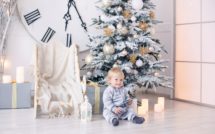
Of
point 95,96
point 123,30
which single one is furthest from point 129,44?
point 95,96

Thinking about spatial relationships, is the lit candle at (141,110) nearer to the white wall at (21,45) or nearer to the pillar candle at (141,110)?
the pillar candle at (141,110)

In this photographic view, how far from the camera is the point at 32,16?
4348 mm

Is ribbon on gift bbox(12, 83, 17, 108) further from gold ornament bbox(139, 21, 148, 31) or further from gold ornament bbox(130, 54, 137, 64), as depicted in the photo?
gold ornament bbox(139, 21, 148, 31)

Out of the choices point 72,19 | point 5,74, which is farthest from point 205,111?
point 5,74

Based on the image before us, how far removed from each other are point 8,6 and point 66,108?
1.55 metres

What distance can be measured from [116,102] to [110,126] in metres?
0.40

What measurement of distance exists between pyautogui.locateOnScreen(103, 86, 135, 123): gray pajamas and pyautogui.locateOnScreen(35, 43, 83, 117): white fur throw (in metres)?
0.30

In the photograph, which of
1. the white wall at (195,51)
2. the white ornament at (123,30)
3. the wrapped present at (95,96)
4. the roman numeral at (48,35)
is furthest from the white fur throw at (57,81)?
the white wall at (195,51)

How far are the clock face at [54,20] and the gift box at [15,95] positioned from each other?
2.62 feet

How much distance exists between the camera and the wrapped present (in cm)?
356

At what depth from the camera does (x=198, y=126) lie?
297cm

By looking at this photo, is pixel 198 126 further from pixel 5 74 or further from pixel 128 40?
pixel 5 74

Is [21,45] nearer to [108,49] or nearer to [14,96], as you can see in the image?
[14,96]

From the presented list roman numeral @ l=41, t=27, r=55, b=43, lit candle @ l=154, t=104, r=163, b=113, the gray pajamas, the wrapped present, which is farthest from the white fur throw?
lit candle @ l=154, t=104, r=163, b=113
